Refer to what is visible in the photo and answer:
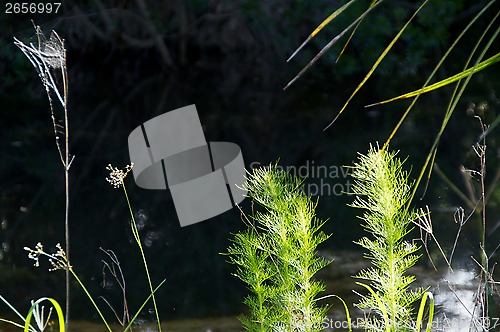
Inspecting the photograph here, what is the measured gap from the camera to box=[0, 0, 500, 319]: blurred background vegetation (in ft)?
11.8

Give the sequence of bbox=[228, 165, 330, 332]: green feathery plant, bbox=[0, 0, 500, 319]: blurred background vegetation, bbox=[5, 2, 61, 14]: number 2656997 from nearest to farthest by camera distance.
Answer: bbox=[228, 165, 330, 332]: green feathery plant
bbox=[0, 0, 500, 319]: blurred background vegetation
bbox=[5, 2, 61, 14]: number 2656997

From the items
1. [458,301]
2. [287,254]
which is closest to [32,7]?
[458,301]

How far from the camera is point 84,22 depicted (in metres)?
7.72

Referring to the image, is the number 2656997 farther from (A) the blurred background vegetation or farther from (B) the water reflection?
(B) the water reflection

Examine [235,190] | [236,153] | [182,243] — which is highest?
[236,153]

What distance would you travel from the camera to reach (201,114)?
634cm

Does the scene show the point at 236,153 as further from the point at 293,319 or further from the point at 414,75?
the point at 293,319

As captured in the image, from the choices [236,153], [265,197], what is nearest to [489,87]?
[236,153]

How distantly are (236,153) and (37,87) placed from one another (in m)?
3.02

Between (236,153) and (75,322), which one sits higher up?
(236,153)

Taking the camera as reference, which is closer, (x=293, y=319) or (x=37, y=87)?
(x=293, y=319)

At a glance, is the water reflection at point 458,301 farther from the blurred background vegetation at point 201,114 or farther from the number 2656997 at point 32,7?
the number 2656997 at point 32,7

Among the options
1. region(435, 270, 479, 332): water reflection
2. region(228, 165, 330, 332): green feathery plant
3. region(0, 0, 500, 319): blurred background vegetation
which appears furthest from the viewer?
region(0, 0, 500, 319): blurred background vegetation

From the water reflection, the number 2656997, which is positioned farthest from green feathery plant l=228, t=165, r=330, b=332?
the number 2656997
